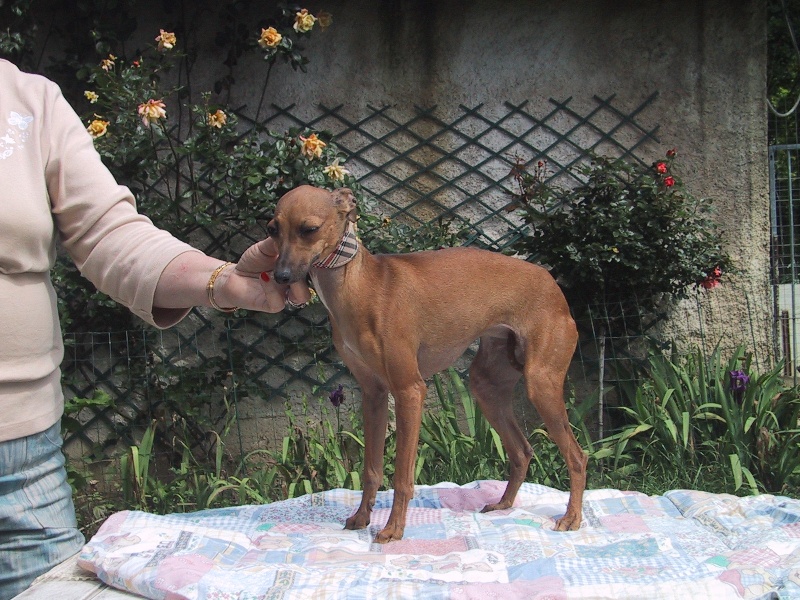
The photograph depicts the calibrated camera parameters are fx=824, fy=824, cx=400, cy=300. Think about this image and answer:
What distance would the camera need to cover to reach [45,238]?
1811 mm

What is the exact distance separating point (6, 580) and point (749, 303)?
519 centimetres

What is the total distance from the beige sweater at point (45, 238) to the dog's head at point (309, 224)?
1.98ft

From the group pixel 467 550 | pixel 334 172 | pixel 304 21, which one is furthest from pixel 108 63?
pixel 467 550

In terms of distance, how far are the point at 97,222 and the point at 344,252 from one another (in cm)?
125

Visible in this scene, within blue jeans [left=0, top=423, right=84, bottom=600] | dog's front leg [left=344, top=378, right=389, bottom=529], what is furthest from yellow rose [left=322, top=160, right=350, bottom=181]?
blue jeans [left=0, top=423, right=84, bottom=600]

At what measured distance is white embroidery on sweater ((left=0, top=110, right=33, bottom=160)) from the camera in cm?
177

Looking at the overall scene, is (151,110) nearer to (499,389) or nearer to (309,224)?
(309,224)

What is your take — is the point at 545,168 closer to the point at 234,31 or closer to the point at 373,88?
the point at 373,88

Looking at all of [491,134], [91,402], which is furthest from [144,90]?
[491,134]

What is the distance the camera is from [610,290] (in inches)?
211

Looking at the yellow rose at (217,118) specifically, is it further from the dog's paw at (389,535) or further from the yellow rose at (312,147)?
the dog's paw at (389,535)

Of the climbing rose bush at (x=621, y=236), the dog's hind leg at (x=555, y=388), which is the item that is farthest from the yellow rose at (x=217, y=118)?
the dog's hind leg at (x=555, y=388)

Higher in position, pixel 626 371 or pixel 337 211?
pixel 337 211

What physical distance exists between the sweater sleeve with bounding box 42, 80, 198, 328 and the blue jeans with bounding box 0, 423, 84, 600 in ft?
1.23
